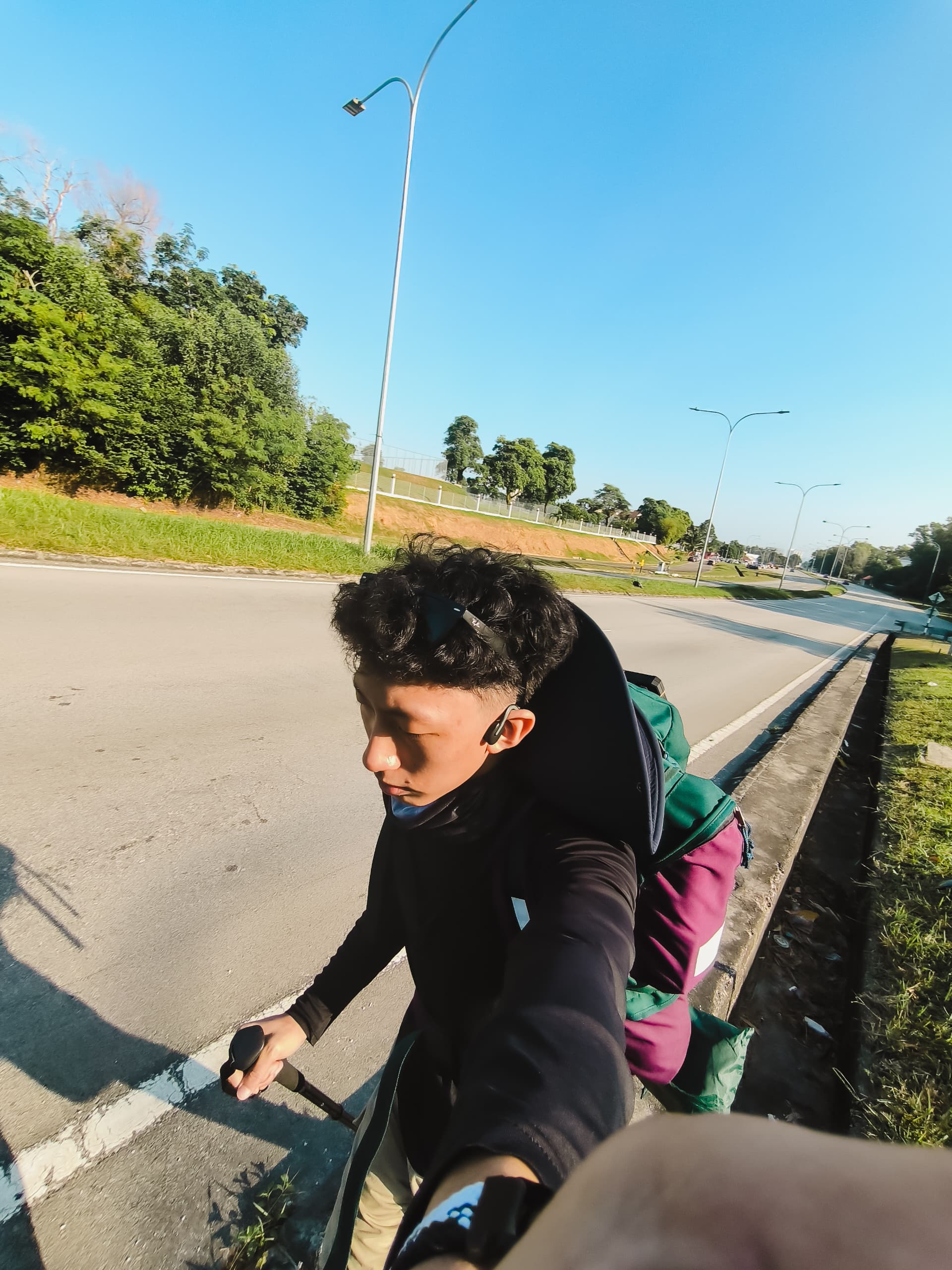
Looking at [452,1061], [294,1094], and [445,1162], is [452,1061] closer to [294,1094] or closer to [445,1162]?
[445,1162]

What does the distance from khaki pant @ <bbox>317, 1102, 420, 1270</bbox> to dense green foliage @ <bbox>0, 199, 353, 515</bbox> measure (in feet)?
55.0

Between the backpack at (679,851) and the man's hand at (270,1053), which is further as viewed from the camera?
the man's hand at (270,1053)

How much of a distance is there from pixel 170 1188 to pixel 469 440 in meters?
60.8

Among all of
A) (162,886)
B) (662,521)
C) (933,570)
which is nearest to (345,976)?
(162,886)

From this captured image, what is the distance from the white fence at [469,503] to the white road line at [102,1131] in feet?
74.5

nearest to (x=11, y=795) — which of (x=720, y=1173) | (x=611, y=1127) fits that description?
(x=611, y=1127)

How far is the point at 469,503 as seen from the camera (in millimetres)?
40156

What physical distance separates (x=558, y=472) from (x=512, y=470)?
6241 mm

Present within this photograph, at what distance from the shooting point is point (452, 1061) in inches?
47.2

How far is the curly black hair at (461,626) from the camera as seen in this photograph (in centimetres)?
113

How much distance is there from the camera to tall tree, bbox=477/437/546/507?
170 feet

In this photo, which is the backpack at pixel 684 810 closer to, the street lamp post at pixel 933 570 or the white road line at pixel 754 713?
the white road line at pixel 754 713

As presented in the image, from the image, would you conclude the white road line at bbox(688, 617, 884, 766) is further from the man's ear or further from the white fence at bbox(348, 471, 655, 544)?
the white fence at bbox(348, 471, 655, 544)

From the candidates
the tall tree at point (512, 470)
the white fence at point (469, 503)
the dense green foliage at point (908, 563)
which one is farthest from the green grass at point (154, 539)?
the dense green foliage at point (908, 563)
